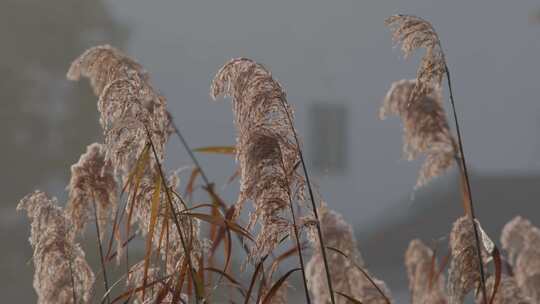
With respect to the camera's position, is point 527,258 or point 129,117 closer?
point 129,117

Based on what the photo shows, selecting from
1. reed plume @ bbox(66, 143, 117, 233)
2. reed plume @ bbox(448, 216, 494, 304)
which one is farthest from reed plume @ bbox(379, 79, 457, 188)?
reed plume @ bbox(66, 143, 117, 233)

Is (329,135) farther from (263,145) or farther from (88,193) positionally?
(263,145)

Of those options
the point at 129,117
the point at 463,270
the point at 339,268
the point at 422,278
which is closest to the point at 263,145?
the point at 129,117

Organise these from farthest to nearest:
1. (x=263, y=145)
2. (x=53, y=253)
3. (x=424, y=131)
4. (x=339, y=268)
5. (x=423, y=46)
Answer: (x=339, y=268) < (x=424, y=131) < (x=53, y=253) < (x=423, y=46) < (x=263, y=145)

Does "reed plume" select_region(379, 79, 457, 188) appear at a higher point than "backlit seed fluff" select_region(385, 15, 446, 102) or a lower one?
higher

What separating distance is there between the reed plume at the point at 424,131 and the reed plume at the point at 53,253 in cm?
68

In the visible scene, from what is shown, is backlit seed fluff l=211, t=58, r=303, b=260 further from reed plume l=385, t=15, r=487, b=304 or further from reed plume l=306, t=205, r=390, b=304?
reed plume l=306, t=205, r=390, b=304

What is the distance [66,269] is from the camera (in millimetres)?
2037

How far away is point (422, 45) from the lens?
1.76 metres

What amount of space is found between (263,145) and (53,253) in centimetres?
57

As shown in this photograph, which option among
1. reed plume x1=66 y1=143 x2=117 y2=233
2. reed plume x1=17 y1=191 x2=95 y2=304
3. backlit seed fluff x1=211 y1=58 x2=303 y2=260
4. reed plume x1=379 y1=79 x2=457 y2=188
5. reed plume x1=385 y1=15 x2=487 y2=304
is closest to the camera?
backlit seed fluff x1=211 y1=58 x2=303 y2=260

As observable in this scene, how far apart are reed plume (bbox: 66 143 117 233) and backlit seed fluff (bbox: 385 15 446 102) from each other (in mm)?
622

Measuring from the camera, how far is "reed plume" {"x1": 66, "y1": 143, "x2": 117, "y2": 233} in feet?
6.71

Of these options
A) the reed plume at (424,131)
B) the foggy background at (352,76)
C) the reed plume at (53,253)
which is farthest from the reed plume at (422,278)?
the foggy background at (352,76)
